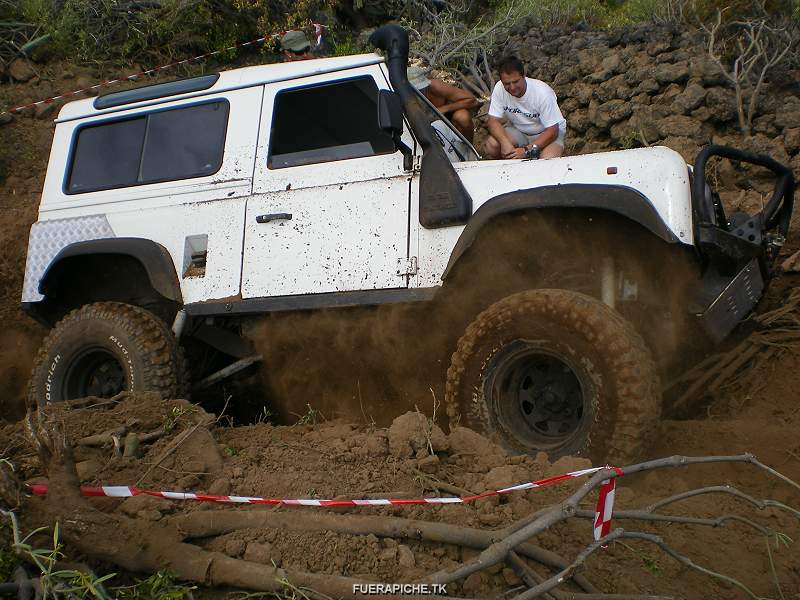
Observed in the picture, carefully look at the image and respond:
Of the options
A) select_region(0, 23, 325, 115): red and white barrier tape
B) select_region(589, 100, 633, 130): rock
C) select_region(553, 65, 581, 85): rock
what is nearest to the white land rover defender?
select_region(589, 100, 633, 130): rock

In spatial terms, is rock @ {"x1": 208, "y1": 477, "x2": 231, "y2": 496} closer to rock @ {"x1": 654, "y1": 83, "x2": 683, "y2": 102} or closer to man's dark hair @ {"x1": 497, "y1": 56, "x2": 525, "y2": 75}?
man's dark hair @ {"x1": 497, "y1": 56, "x2": 525, "y2": 75}

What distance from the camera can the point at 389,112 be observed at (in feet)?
13.4

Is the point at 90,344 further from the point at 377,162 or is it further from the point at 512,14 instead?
the point at 512,14

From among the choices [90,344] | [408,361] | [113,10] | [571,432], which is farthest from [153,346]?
[113,10]

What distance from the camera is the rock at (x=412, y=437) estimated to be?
3.40 m

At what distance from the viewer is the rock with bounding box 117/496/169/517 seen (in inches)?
117

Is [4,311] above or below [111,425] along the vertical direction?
above

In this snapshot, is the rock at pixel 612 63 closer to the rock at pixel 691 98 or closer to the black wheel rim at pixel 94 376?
the rock at pixel 691 98

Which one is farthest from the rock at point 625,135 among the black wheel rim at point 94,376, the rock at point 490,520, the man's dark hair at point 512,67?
the rock at point 490,520

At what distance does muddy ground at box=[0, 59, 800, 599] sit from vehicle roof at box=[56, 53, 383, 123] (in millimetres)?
1962

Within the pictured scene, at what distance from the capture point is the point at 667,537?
2908 millimetres

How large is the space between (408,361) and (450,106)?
2.02 m

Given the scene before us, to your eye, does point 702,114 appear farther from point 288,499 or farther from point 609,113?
point 288,499

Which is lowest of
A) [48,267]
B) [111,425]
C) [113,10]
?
[111,425]
